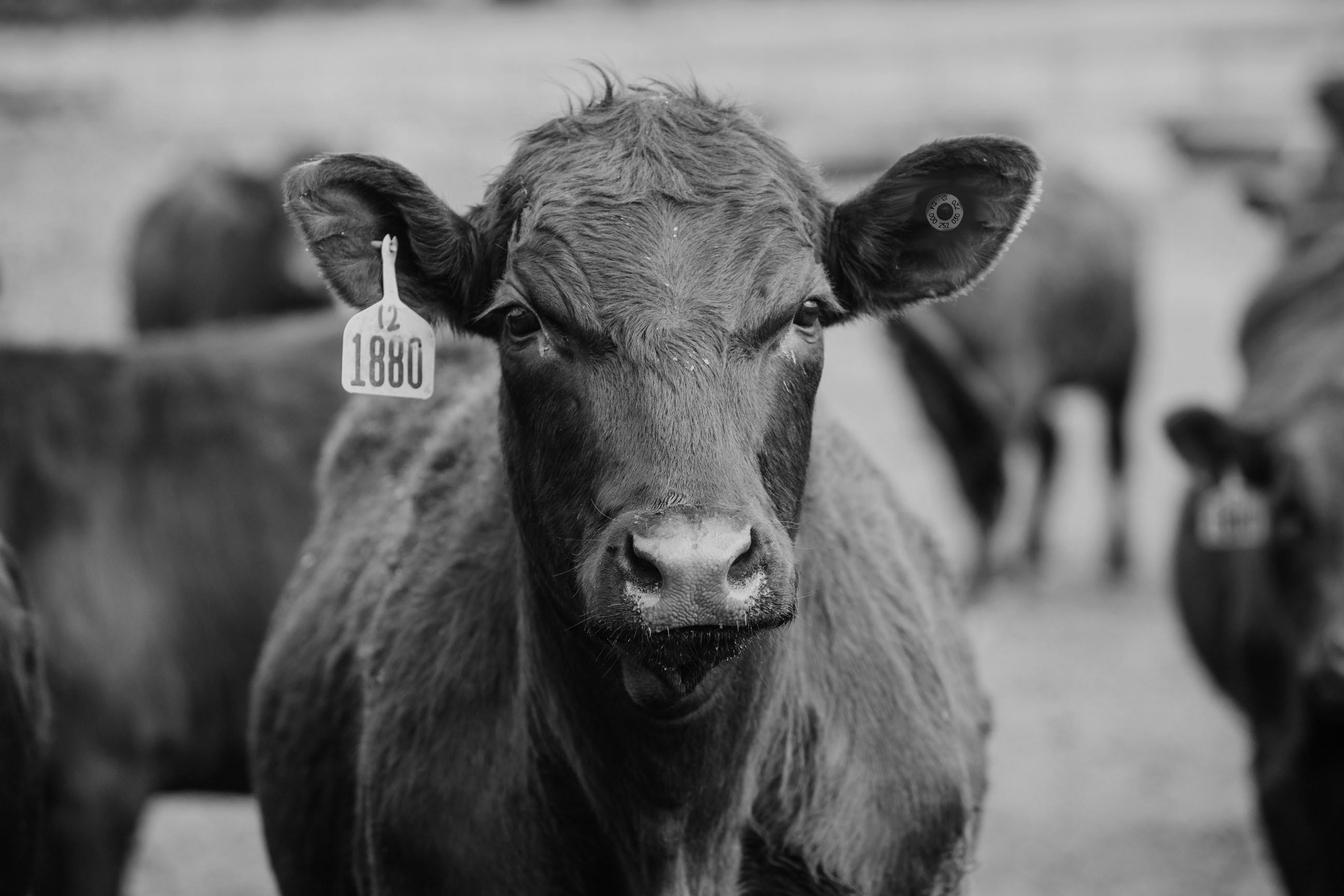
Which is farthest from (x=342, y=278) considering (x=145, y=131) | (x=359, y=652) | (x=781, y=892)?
(x=145, y=131)

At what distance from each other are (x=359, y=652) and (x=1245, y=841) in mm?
4791

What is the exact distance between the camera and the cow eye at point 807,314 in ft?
9.88

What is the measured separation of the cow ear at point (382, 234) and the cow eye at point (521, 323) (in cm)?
25

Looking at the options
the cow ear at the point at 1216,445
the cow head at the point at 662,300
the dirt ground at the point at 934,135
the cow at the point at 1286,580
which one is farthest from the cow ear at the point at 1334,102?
the cow head at the point at 662,300

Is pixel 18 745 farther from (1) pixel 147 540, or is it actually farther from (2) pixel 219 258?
(2) pixel 219 258

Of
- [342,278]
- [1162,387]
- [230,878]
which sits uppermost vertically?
[342,278]

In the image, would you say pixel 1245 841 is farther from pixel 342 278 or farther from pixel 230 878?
pixel 342 278

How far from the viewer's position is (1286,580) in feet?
18.3

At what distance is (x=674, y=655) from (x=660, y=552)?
8.7 inches

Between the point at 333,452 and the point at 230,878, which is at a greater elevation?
the point at 333,452

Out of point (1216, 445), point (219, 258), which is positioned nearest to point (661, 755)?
point (1216, 445)

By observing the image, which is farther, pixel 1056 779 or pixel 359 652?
pixel 1056 779

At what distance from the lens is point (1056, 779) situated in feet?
25.6

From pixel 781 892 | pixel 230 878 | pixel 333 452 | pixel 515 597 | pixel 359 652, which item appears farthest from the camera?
pixel 230 878
